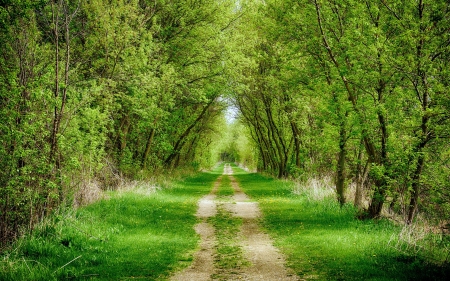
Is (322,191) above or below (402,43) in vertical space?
below

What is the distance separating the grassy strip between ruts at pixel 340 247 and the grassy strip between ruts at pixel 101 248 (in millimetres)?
2731

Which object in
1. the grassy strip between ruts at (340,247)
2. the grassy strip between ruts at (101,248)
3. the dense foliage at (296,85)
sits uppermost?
the dense foliage at (296,85)

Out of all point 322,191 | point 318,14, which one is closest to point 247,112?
point 322,191

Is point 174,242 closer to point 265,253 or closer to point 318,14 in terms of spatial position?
point 265,253

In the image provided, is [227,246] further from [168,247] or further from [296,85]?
[296,85]

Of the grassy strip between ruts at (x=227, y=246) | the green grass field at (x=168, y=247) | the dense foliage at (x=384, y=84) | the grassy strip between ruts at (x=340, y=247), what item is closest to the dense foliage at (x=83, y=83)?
the green grass field at (x=168, y=247)

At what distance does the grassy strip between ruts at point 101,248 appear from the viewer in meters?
7.97

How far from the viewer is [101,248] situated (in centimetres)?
978

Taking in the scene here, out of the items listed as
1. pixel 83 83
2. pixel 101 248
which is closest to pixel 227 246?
pixel 101 248

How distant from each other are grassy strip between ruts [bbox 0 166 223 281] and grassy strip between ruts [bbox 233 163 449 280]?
2.73 m

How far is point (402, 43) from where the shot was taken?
11.4 m

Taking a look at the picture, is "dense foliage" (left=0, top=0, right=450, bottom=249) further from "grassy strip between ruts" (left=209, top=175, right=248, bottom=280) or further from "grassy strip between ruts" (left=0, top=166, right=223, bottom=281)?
"grassy strip between ruts" (left=209, top=175, right=248, bottom=280)

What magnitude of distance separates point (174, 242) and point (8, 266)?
430cm

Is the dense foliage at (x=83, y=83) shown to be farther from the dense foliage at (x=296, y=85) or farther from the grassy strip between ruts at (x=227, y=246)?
the grassy strip between ruts at (x=227, y=246)
